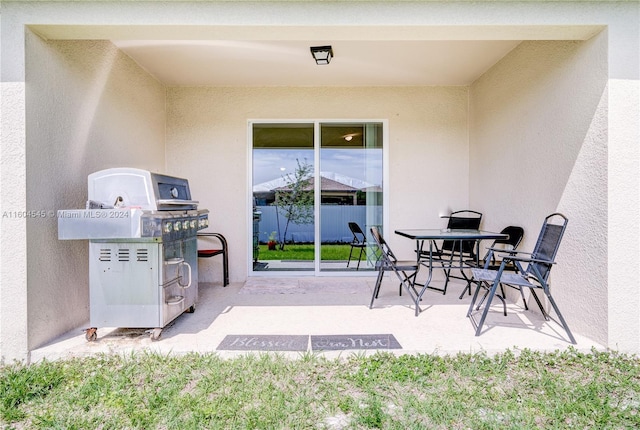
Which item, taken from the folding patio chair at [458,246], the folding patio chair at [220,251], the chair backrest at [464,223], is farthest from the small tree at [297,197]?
the chair backrest at [464,223]

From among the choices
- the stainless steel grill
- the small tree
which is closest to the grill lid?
the stainless steel grill

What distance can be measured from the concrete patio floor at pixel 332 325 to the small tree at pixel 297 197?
4.33 feet

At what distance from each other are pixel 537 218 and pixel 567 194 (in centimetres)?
56

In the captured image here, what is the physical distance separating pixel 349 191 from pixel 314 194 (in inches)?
22.3

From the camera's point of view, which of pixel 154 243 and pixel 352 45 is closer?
pixel 154 243

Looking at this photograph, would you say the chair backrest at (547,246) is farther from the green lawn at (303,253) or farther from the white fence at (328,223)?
the green lawn at (303,253)

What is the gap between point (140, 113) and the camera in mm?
4668

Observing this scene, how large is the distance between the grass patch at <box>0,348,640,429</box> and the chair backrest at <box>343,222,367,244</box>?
2.97 meters

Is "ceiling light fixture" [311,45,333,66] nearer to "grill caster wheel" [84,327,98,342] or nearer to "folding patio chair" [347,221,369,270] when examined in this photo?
"folding patio chair" [347,221,369,270]

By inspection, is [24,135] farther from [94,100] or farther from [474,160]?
[474,160]

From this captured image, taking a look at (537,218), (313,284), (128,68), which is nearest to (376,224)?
(313,284)

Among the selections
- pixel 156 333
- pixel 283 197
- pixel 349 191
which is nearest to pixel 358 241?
pixel 349 191

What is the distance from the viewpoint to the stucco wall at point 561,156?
294cm

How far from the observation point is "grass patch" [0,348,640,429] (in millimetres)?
2043
